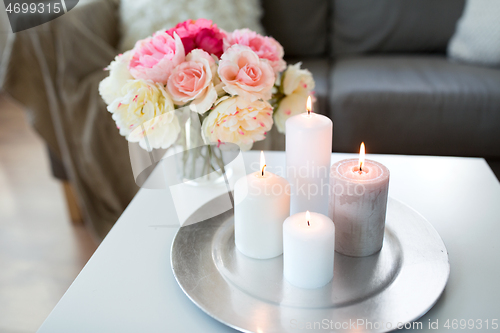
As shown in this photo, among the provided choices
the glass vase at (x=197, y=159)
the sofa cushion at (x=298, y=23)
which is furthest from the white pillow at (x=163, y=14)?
the glass vase at (x=197, y=159)

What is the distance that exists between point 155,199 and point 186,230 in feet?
0.50

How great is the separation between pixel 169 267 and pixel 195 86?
0.28 meters

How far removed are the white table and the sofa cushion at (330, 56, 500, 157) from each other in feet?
1.80

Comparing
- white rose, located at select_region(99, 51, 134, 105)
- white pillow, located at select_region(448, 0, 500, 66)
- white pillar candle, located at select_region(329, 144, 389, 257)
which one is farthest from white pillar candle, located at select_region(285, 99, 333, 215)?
white pillow, located at select_region(448, 0, 500, 66)

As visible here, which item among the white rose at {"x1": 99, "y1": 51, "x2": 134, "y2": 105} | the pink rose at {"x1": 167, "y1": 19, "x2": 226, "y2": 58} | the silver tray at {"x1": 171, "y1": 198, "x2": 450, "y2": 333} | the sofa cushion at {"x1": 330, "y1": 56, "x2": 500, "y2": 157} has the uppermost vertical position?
the pink rose at {"x1": 167, "y1": 19, "x2": 226, "y2": 58}

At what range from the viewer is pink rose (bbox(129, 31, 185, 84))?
64 centimetres

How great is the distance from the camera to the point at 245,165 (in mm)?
977

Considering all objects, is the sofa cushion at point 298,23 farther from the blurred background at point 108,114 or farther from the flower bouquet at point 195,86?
the flower bouquet at point 195,86

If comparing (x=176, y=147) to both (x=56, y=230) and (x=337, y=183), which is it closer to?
(x=337, y=183)

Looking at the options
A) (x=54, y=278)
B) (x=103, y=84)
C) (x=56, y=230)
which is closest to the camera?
(x=103, y=84)

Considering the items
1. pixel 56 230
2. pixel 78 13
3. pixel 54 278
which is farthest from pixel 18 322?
pixel 78 13

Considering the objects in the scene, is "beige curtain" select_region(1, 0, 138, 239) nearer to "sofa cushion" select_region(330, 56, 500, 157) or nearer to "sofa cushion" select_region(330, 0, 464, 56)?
"sofa cushion" select_region(330, 56, 500, 157)

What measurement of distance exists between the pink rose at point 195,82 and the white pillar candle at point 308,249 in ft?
0.73

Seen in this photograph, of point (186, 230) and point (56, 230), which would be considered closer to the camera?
point (186, 230)
